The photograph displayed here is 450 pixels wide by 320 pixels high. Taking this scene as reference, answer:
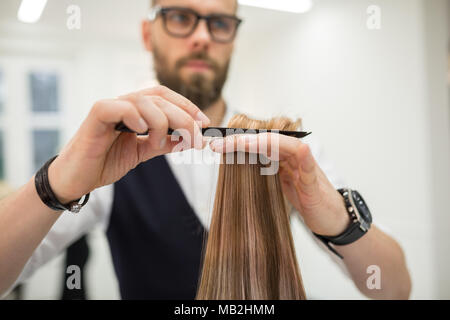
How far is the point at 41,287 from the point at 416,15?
1.68 m

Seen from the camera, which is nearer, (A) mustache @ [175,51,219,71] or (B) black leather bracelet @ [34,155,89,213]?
(B) black leather bracelet @ [34,155,89,213]

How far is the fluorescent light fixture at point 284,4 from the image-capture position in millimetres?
701

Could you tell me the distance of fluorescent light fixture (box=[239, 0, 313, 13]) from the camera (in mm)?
701

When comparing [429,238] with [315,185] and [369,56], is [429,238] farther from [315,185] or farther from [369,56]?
[315,185]

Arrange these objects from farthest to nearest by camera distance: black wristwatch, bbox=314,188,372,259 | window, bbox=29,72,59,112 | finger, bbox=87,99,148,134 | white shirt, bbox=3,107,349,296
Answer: window, bbox=29,72,59,112 → white shirt, bbox=3,107,349,296 → black wristwatch, bbox=314,188,372,259 → finger, bbox=87,99,148,134

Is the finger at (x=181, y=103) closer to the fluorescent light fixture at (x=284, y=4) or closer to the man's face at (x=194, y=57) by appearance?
the man's face at (x=194, y=57)

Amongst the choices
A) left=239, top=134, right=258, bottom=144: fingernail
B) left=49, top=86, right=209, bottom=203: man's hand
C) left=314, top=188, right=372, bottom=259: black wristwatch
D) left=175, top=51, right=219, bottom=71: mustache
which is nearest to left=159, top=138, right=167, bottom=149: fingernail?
left=49, top=86, right=209, bottom=203: man's hand

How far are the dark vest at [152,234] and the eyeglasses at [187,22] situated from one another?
0.32 m

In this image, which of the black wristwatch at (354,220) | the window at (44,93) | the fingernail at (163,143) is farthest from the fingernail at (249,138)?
the window at (44,93)

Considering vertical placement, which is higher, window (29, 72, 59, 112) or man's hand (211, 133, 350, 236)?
window (29, 72, 59, 112)

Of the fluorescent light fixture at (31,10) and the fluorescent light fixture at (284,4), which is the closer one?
the fluorescent light fixture at (31,10)

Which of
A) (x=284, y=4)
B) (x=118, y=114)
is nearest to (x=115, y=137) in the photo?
(x=118, y=114)

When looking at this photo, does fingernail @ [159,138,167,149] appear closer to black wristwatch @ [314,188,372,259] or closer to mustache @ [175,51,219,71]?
mustache @ [175,51,219,71]

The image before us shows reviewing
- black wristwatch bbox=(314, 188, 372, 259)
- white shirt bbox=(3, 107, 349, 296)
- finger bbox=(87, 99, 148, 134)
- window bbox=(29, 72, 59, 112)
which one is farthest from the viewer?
window bbox=(29, 72, 59, 112)
